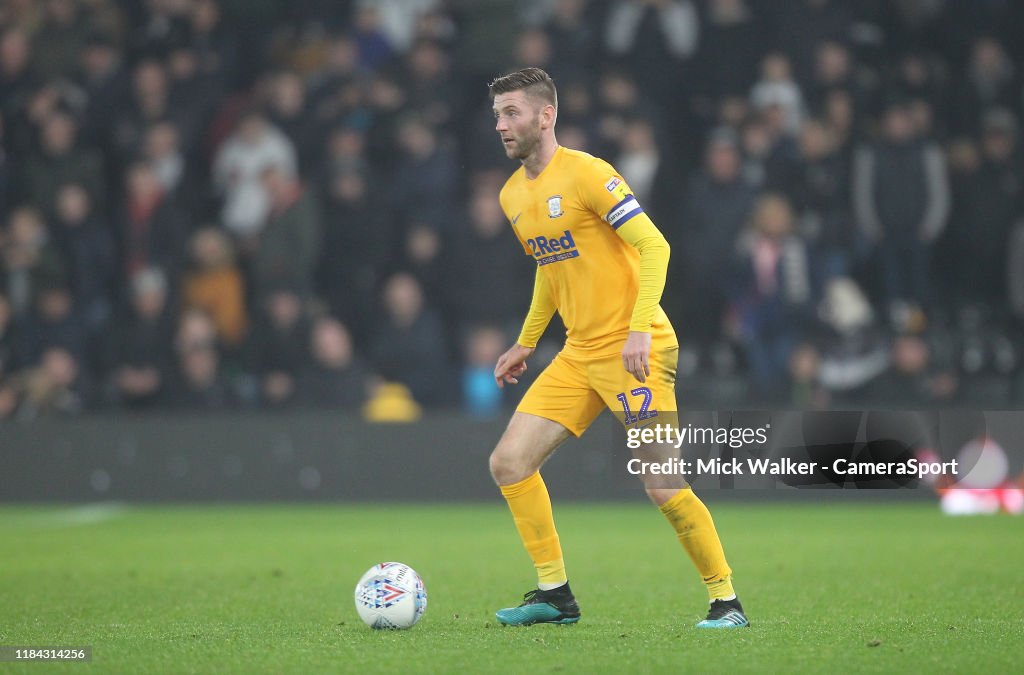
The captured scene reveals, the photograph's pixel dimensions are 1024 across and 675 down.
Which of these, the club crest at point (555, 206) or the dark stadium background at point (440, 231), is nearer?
the club crest at point (555, 206)

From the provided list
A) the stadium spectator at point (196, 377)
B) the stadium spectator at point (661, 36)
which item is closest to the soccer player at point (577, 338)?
the stadium spectator at point (196, 377)

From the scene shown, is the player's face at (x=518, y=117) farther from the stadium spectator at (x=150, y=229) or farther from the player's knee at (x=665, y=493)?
the stadium spectator at (x=150, y=229)

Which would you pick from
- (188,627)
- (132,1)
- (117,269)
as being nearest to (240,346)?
(117,269)

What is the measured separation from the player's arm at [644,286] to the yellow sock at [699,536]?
618 mm

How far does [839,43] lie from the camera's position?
15.6 meters

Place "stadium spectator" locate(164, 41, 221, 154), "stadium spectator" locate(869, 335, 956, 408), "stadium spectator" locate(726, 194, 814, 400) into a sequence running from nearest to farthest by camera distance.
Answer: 1. "stadium spectator" locate(869, 335, 956, 408)
2. "stadium spectator" locate(726, 194, 814, 400)
3. "stadium spectator" locate(164, 41, 221, 154)

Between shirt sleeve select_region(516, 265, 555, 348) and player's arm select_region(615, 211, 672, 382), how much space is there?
672 mm

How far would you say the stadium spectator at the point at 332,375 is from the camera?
48.2ft

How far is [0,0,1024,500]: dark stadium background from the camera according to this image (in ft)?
47.4

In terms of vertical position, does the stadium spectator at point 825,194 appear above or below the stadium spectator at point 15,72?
below

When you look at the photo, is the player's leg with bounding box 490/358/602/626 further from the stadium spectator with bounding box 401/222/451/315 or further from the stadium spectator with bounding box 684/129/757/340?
the stadium spectator with bounding box 401/222/451/315

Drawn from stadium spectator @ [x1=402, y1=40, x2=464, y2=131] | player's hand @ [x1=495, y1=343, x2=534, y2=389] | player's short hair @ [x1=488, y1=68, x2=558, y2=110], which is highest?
stadium spectator @ [x1=402, y1=40, x2=464, y2=131]

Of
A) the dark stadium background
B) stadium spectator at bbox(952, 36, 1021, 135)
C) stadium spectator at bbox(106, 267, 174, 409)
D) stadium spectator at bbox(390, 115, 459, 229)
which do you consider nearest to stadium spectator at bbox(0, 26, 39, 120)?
the dark stadium background

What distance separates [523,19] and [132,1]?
15.4 feet
